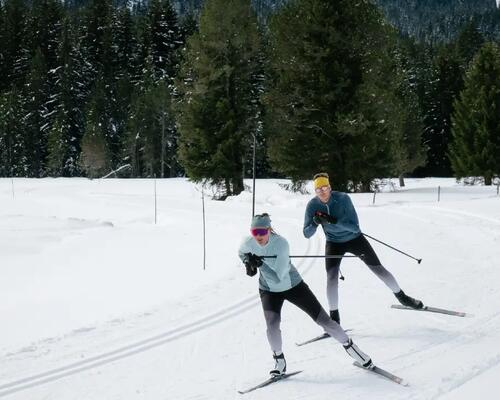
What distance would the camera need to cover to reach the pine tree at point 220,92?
27.8m

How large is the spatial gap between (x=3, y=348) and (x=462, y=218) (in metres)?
14.1

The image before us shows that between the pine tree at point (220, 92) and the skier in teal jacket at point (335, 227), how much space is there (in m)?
21.2

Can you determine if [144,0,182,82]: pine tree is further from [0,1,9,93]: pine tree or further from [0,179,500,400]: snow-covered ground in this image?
[0,179,500,400]: snow-covered ground

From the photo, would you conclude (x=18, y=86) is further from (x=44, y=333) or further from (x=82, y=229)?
(x=44, y=333)

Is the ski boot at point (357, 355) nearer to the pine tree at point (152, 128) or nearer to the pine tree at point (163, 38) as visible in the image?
the pine tree at point (152, 128)

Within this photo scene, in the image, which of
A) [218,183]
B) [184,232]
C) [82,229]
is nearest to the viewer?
[184,232]

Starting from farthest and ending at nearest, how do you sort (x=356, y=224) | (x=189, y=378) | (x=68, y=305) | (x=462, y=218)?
1. (x=462, y=218)
2. (x=68, y=305)
3. (x=356, y=224)
4. (x=189, y=378)

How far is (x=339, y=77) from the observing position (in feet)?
78.8

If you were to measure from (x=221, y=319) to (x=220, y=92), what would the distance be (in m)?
22.3

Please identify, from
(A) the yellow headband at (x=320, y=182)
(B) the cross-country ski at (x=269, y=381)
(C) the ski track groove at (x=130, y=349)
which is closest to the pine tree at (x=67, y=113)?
(C) the ski track groove at (x=130, y=349)

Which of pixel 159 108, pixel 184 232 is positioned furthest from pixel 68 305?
pixel 159 108

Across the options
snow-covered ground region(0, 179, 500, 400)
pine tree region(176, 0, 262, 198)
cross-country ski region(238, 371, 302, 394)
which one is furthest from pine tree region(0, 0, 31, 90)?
cross-country ski region(238, 371, 302, 394)

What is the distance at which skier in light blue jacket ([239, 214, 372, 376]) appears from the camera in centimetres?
503

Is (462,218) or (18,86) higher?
(18,86)
